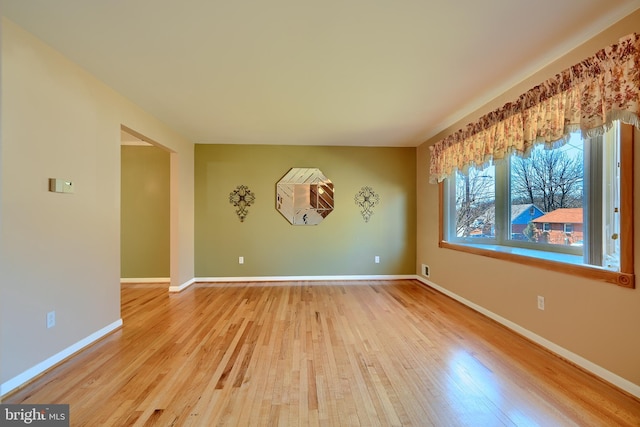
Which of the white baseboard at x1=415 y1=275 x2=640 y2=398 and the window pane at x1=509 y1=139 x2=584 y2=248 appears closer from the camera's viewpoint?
the white baseboard at x1=415 y1=275 x2=640 y2=398

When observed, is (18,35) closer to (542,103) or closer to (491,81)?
(491,81)

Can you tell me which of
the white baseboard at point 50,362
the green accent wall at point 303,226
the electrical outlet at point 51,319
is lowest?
the white baseboard at point 50,362

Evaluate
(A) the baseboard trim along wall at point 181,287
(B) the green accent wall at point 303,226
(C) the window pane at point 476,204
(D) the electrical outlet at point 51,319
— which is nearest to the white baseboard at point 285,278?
(B) the green accent wall at point 303,226

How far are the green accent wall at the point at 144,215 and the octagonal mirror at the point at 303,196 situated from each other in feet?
6.87

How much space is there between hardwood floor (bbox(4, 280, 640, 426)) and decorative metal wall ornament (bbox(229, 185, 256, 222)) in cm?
189

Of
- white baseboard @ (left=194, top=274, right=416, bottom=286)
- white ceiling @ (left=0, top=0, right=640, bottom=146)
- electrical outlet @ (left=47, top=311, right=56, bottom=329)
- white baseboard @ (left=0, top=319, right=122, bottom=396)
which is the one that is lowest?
white baseboard @ (left=194, top=274, right=416, bottom=286)

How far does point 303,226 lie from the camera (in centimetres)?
444

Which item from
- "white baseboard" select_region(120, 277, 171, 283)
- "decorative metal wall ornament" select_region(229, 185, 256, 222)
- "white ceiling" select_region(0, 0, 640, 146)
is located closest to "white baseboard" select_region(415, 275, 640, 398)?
"white ceiling" select_region(0, 0, 640, 146)

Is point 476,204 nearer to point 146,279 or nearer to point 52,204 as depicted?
point 52,204

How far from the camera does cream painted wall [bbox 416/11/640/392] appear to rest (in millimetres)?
1569

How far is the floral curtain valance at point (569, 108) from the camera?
1507 millimetres

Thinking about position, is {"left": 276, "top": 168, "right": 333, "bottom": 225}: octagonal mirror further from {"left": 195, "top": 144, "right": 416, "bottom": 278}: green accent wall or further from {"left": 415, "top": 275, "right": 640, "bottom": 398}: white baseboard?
{"left": 415, "top": 275, "right": 640, "bottom": 398}: white baseboard

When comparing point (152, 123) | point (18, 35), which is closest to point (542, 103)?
point (18, 35)

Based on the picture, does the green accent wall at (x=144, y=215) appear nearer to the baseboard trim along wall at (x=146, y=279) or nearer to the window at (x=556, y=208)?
the baseboard trim along wall at (x=146, y=279)
